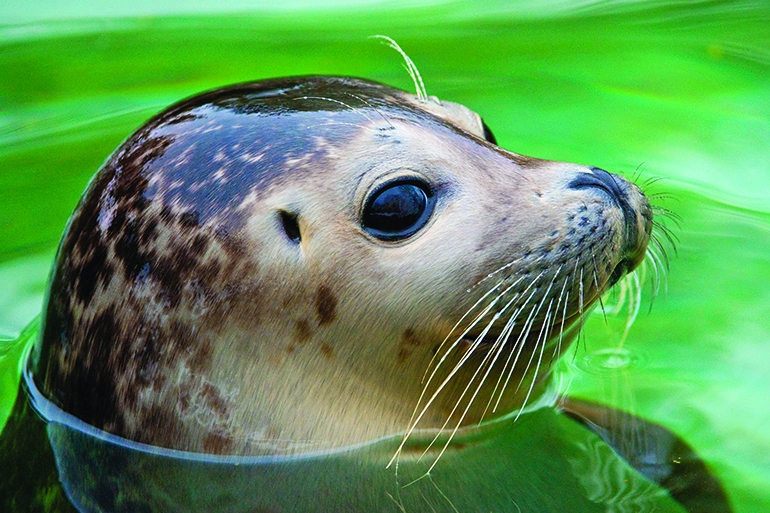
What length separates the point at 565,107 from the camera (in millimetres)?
5520

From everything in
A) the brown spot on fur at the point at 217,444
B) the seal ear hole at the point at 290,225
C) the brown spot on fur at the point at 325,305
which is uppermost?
the seal ear hole at the point at 290,225

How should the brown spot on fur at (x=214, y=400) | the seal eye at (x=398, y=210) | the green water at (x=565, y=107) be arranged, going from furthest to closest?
the green water at (x=565, y=107) → the brown spot on fur at (x=214, y=400) → the seal eye at (x=398, y=210)

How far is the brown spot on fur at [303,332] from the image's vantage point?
106 inches

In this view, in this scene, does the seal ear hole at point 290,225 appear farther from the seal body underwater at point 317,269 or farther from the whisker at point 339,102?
the whisker at point 339,102

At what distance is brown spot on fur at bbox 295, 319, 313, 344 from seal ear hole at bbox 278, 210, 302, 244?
0.22 m

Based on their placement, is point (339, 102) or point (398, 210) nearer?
point (398, 210)

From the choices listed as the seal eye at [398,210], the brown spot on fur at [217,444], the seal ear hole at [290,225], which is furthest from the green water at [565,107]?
the seal ear hole at [290,225]

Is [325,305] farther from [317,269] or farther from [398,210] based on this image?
[398,210]

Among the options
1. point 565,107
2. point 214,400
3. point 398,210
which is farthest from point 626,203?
point 565,107

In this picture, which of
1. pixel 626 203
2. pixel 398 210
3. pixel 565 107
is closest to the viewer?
pixel 398 210

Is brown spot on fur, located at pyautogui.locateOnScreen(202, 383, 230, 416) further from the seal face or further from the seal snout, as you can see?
the seal snout

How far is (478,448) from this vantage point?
3039 mm

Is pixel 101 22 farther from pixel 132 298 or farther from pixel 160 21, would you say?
pixel 132 298

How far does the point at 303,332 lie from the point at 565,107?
127 inches
